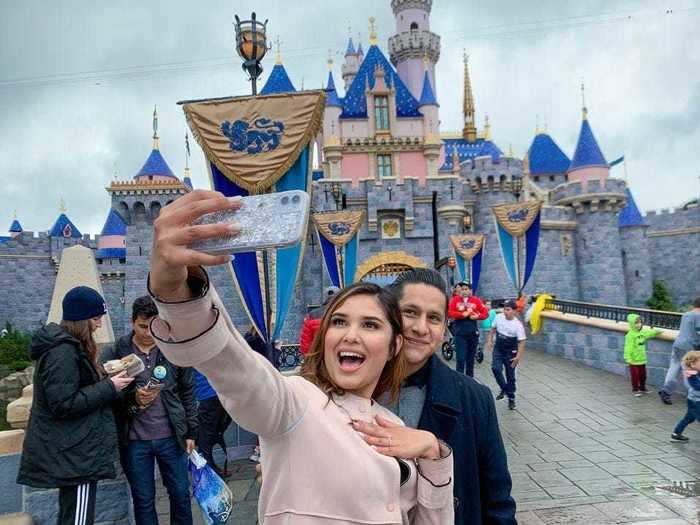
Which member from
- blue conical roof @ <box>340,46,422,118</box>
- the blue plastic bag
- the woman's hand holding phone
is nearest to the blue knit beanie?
the blue plastic bag

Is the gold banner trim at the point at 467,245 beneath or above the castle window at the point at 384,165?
beneath

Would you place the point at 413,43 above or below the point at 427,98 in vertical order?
→ above

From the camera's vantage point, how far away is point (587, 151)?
2389cm

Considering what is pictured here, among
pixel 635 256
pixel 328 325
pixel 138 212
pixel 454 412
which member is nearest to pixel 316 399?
pixel 328 325

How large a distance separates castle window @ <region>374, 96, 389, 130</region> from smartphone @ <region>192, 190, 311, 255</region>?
22211 millimetres

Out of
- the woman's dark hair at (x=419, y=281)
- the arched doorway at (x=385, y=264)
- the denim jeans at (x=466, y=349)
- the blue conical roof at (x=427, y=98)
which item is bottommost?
the denim jeans at (x=466, y=349)

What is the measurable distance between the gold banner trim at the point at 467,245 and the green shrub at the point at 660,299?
1313 centimetres

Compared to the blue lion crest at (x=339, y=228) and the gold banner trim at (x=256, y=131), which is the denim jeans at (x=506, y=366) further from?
the blue lion crest at (x=339, y=228)

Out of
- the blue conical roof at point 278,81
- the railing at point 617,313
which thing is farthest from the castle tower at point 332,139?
the railing at point 617,313

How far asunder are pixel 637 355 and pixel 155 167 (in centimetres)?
1976

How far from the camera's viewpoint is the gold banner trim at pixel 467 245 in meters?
15.2

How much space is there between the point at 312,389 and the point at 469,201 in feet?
67.7

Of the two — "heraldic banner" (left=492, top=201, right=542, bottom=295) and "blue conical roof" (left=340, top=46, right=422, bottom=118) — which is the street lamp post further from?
"blue conical roof" (left=340, top=46, right=422, bottom=118)

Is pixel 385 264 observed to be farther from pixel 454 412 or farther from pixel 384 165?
pixel 454 412
